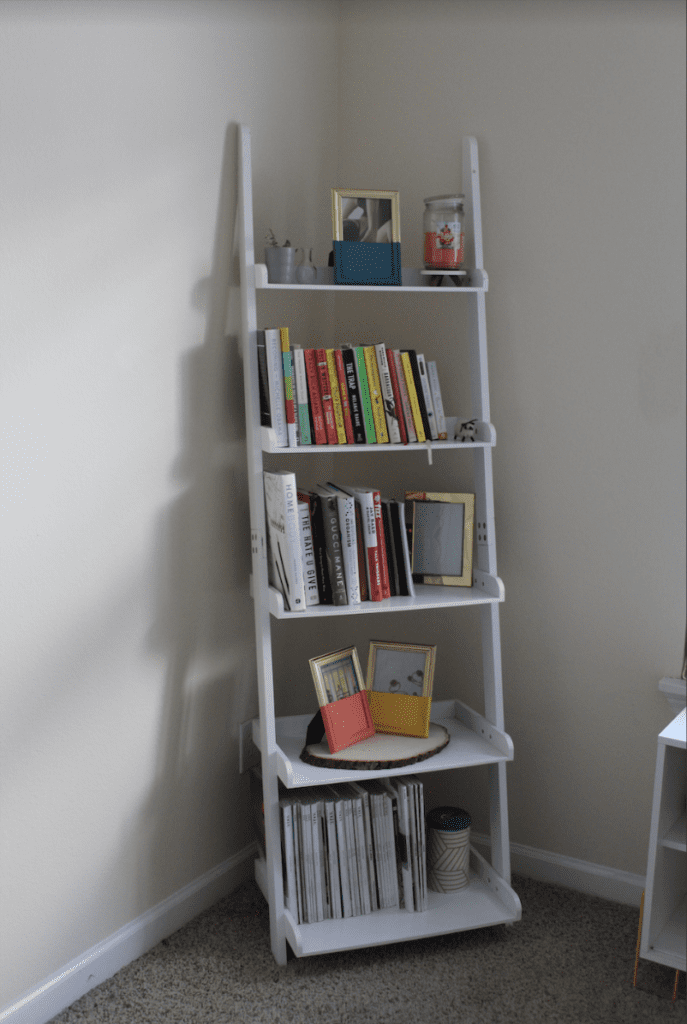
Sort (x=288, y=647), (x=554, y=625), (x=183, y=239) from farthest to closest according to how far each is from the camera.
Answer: (x=288, y=647)
(x=554, y=625)
(x=183, y=239)

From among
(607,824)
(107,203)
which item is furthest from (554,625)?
(107,203)

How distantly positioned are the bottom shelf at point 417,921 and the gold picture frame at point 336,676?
0.48m

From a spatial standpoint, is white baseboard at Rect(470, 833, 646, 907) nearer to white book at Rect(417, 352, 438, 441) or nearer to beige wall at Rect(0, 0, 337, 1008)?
beige wall at Rect(0, 0, 337, 1008)

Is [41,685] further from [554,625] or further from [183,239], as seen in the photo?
[554,625]

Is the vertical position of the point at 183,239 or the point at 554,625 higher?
the point at 183,239

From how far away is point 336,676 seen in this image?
200 cm

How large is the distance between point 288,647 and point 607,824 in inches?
35.6

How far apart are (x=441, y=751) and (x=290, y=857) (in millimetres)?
407

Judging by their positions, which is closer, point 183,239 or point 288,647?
point 183,239

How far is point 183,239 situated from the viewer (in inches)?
74.2

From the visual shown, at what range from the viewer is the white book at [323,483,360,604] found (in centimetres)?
191

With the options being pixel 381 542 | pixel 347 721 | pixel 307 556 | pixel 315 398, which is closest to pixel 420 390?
pixel 315 398

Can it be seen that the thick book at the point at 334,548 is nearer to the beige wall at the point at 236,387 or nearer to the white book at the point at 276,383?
the white book at the point at 276,383

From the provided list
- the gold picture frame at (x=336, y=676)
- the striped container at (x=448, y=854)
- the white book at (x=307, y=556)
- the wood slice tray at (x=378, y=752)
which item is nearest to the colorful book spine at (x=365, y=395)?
the white book at (x=307, y=556)
